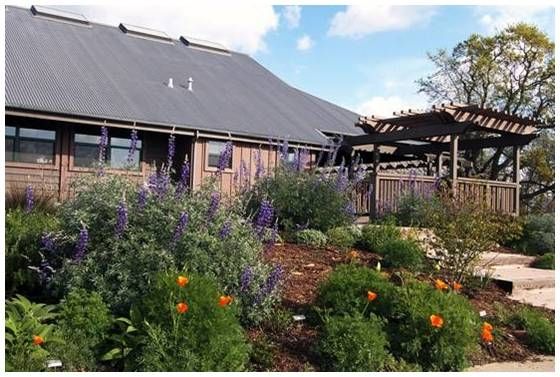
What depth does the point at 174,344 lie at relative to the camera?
409cm

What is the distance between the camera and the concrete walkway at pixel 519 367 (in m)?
4.81

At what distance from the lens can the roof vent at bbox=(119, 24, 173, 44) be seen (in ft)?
68.9

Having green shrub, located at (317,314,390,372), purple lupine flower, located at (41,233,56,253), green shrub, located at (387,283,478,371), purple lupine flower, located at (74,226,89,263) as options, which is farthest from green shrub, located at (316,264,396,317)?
purple lupine flower, located at (41,233,56,253)

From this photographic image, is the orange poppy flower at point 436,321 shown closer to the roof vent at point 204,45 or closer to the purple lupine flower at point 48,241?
the purple lupine flower at point 48,241

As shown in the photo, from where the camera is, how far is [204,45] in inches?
892

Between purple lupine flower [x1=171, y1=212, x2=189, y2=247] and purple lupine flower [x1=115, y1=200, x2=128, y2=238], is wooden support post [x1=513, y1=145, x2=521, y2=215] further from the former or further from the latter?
purple lupine flower [x1=115, y1=200, x2=128, y2=238]

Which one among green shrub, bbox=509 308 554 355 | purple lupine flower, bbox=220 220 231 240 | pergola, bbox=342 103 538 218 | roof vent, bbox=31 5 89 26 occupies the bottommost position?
green shrub, bbox=509 308 554 355

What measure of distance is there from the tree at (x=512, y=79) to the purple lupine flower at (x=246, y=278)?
69.2ft

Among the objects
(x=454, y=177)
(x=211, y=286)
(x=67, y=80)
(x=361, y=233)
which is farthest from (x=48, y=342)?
(x=67, y=80)

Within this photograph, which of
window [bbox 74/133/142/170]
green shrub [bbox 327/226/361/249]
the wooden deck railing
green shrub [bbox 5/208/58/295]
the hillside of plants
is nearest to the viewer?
the hillside of plants

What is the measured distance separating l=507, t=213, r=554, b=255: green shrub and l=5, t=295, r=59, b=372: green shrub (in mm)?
8980

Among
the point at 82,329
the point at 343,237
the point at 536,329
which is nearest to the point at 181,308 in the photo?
the point at 82,329

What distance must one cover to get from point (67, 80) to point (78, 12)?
235 inches

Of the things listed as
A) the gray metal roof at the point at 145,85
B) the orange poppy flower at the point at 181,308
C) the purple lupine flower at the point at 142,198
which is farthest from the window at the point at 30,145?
the orange poppy flower at the point at 181,308
